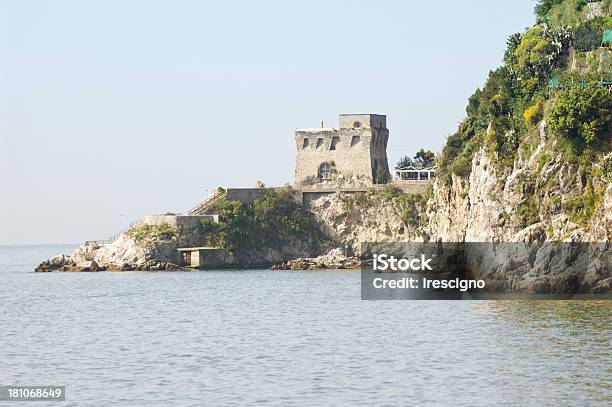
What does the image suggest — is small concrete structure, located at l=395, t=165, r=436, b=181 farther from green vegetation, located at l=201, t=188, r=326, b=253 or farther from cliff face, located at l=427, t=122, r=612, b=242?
cliff face, located at l=427, t=122, r=612, b=242

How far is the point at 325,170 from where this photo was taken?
10662 cm

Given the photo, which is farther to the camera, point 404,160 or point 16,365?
point 404,160

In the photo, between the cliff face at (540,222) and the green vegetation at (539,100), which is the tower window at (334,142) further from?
the cliff face at (540,222)

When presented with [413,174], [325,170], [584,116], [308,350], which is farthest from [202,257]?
[308,350]

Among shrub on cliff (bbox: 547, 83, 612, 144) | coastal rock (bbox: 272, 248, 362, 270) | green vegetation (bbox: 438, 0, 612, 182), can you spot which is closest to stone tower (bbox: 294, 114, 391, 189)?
coastal rock (bbox: 272, 248, 362, 270)

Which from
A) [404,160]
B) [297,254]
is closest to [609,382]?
[297,254]

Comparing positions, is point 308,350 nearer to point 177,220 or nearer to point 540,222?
point 540,222

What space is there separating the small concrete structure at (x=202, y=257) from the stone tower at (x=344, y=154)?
400 inches

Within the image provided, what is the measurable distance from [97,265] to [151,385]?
6478 cm

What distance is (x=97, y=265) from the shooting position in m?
99.2

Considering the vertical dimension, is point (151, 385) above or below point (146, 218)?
below

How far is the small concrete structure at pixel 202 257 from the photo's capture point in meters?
96.5

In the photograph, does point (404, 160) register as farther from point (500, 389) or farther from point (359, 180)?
point (500, 389)

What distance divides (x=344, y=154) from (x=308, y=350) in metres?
63.9
